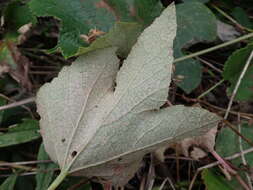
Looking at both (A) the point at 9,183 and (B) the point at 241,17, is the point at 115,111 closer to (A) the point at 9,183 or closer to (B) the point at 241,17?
(A) the point at 9,183

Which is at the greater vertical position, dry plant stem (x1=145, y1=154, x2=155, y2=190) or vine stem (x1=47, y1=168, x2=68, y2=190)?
vine stem (x1=47, y1=168, x2=68, y2=190)

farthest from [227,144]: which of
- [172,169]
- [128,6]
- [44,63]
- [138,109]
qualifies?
[44,63]

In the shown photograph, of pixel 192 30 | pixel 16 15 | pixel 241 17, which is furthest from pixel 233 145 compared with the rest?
pixel 16 15

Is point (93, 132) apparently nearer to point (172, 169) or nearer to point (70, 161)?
point (70, 161)

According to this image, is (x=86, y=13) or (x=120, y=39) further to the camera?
(x=86, y=13)

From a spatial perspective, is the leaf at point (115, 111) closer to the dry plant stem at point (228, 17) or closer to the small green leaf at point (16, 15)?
the small green leaf at point (16, 15)

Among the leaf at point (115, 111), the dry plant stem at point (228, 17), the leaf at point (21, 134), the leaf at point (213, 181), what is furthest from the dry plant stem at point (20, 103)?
the dry plant stem at point (228, 17)

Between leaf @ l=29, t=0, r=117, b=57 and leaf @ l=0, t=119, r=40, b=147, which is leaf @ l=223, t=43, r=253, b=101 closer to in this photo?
leaf @ l=29, t=0, r=117, b=57

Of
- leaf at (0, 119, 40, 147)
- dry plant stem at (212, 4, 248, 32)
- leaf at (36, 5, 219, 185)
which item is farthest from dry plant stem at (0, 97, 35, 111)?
dry plant stem at (212, 4, 248, 32)
